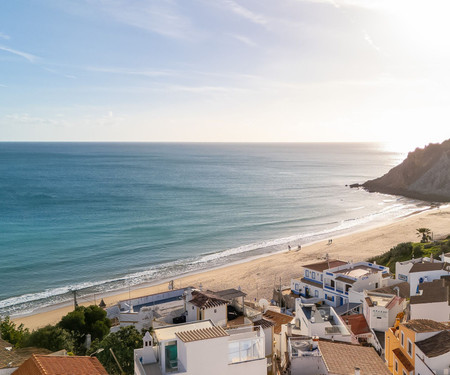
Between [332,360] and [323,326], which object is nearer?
[332,360]

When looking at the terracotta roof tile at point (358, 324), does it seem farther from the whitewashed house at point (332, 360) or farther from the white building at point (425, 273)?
the whitewashed house at point (332, 360)

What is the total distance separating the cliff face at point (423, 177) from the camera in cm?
11593

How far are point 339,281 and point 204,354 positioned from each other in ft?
79.6

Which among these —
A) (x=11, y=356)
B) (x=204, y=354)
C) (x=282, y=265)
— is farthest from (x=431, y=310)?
(x=282, y=265)

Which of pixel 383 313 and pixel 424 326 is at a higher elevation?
pixel 424 326

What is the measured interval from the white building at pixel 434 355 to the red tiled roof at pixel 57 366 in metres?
12.1

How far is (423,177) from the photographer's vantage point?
12331 centimetres

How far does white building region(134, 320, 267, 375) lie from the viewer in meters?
14.4

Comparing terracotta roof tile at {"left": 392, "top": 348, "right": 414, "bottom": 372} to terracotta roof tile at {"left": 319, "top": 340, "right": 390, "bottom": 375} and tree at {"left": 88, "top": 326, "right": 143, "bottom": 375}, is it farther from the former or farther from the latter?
tree at {"left": 88, "top": 326, "right": 143, "bottom": 375}

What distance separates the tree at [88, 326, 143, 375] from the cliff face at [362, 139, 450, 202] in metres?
104

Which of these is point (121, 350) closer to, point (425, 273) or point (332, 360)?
point (332, 360)

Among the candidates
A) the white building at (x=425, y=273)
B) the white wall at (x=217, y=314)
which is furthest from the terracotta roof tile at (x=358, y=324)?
the white wall at (x=217, y=314)

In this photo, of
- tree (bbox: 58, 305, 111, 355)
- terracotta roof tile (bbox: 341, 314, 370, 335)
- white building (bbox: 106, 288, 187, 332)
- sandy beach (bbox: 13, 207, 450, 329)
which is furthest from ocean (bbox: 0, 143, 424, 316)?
terracotta roof tile (bbox: 341, 314, 370, 335)

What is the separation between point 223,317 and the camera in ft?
83.2
